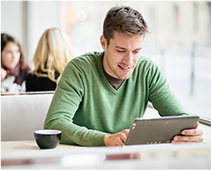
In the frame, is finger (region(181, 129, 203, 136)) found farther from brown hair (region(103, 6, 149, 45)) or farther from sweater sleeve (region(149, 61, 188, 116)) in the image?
brown hair (region(103, 6, 149, 45))

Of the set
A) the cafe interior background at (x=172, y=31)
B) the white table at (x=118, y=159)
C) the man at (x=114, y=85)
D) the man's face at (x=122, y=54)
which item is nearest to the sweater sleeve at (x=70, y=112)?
the man at (x=114, y=85)

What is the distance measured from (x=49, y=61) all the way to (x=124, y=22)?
47.3 inches

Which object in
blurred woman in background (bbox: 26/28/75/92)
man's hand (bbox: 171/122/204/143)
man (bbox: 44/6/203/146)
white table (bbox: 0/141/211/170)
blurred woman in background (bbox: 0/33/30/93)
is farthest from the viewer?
blurred woman in background (bbox: 0/33/30/93)

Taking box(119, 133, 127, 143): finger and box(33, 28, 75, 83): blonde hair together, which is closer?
box(119, 133, 127, 143): finger

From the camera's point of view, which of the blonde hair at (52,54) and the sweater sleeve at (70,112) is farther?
the blonde hair at (52,54)

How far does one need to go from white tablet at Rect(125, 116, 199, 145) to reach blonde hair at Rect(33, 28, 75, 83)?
1.38 meters

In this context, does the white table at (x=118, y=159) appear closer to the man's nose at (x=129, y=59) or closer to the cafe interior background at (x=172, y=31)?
the man's nose at (x=129, y=59)

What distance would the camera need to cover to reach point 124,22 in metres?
1.27

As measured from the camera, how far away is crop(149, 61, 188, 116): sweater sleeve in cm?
136

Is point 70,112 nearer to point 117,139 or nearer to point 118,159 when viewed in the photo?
point 117,139

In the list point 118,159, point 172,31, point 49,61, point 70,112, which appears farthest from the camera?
point 172,31

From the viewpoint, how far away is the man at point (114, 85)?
4.13 ft

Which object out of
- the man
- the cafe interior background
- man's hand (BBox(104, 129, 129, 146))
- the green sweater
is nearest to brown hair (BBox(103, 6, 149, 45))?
the man

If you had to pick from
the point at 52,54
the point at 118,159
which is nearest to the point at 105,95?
the point at 118,159
